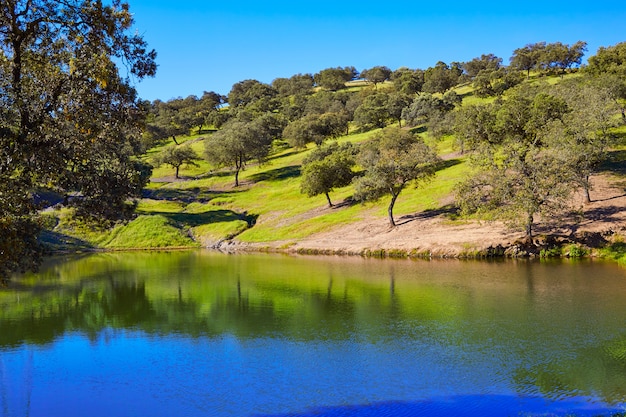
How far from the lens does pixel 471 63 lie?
199 metres

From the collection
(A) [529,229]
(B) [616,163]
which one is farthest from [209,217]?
(B) [616,163]

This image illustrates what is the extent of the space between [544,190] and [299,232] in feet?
134

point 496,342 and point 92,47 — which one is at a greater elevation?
point 92,47

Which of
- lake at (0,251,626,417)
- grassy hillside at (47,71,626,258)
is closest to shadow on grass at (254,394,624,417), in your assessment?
lake at (0,251,626,417)

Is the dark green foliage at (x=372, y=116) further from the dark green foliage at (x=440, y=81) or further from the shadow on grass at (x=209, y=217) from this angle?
the shadow on grass at (x=209, y=217)

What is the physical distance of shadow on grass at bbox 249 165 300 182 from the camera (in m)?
125

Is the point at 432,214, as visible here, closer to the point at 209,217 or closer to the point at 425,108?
the point at 209,217

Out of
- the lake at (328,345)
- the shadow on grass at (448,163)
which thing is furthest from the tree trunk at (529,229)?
the shadow on grass at (448,163)

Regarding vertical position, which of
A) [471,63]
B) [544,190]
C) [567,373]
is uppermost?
[471,63]

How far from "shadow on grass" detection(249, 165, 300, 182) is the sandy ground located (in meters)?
45.5

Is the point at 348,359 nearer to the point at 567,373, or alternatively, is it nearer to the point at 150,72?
the point at 567,373

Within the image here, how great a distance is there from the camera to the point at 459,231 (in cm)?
6612

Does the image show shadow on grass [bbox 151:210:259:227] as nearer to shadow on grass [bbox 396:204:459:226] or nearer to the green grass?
the green grass

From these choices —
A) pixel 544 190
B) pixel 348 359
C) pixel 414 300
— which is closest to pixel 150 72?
pixel 348 359
